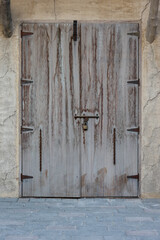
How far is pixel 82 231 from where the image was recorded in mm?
3357

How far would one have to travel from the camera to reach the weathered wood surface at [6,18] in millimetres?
4202

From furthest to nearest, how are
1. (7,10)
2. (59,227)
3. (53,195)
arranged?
(53,195) → (7,10) → (59,227)

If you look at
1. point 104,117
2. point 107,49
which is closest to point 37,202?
point 104,117

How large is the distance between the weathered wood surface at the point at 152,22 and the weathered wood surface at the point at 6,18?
78.2 inches

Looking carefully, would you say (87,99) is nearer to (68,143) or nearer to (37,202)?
(68,143)

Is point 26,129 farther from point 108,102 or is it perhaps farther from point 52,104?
point 108,102

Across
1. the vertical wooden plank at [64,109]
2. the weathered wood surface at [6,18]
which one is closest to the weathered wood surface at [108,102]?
the vertical wooden plank at [64,109]

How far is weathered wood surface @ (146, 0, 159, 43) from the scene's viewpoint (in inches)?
166

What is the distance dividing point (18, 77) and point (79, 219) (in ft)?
7.32

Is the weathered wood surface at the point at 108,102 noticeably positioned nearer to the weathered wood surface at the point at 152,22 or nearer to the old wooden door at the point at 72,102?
the old wooden door at the point at 72,102

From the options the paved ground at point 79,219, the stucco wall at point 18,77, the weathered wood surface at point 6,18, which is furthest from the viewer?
the stucco wall at point 18,77

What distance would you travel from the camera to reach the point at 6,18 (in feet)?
14.2

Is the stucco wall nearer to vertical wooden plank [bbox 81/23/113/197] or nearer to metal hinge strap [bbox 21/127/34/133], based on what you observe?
metal hinge strap [bbox 21/127/34/133]

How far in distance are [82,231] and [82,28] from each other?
287cm
